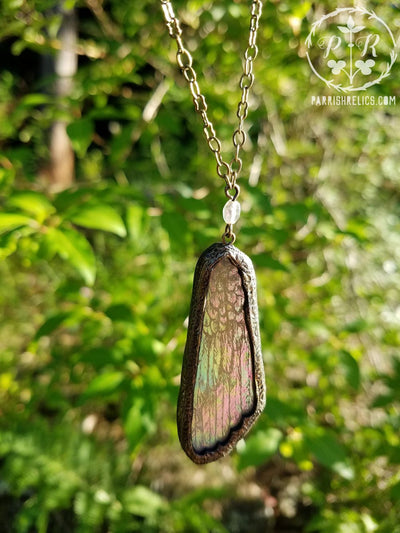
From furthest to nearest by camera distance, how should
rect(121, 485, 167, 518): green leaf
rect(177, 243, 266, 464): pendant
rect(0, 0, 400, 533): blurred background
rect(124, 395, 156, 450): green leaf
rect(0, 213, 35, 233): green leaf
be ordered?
rect(121, 485, 167, 518): green leaf → rect(0, 0, 400, 533): blurred background → rect(124, 395, 156, 450): green leaf → rect(0, 213, 35, 233): green leaf → rect(177, 243, 266, 464): pendant

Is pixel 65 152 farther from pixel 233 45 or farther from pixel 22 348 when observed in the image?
pixel 233 45

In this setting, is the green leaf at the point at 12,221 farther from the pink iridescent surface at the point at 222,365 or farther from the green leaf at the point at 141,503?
the green leaf at the point at 141,503

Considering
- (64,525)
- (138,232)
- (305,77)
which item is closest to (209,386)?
(138,232)

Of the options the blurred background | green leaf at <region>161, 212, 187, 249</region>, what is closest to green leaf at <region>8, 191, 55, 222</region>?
the blurred background

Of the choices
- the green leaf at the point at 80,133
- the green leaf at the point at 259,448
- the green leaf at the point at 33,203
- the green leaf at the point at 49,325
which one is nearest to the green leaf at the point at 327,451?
the green leaf at the point at 259,448

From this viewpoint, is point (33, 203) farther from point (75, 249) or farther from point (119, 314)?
point (119, 314)

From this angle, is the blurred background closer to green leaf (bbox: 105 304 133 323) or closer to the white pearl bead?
green leaf (bbox: 105 304 133 323)
